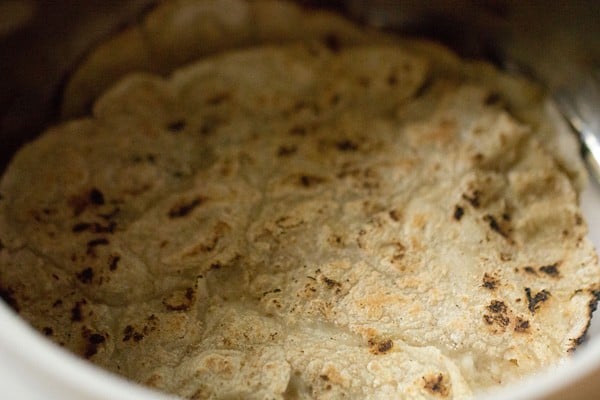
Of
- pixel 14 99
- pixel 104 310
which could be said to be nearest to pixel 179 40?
pixel 14 99

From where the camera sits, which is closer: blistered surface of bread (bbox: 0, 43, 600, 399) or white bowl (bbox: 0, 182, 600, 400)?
white bowl (bbox: 0, 182, 600, 400)

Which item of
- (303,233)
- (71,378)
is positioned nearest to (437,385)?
(303,233)

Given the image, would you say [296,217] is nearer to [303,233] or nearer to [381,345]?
[303,233]

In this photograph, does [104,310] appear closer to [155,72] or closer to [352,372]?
[352,372]

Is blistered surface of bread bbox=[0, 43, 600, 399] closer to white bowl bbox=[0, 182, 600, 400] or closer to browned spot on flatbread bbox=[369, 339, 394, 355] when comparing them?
browned spot on flatbread bbox=[369, 339, 394, 355]

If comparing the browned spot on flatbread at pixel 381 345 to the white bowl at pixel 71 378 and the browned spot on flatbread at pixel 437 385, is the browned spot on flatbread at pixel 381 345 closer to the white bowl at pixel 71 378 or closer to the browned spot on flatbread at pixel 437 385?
the browned spot on flatbread at pixel 437 385

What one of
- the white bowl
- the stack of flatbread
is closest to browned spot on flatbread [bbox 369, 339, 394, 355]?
the stack of flatbread

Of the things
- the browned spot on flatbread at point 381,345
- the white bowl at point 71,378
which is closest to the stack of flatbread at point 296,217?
the browned spot on flatbread at point 381,345

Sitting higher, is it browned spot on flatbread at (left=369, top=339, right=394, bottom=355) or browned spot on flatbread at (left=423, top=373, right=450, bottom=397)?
browned spot on flatbread at (left=423, top=373, right=450, bottom=397)

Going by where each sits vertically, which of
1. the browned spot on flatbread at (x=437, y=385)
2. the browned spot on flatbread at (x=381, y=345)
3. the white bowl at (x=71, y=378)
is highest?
the white bowl at (x=71, y=378)
